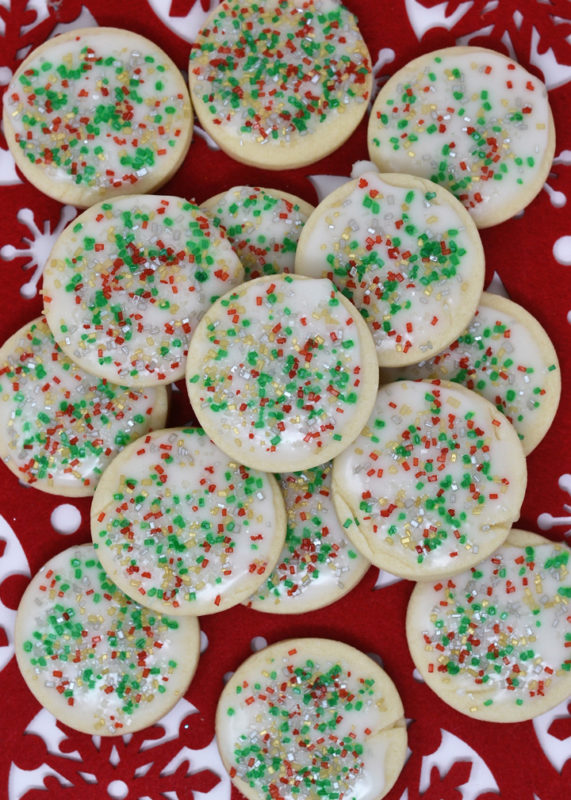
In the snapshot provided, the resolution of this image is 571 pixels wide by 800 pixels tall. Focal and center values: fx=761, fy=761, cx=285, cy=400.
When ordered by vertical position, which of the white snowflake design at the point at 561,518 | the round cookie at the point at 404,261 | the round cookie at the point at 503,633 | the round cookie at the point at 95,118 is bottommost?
the round cookie at the point at 503,633

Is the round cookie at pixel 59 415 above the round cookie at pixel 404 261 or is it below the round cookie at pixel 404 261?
below

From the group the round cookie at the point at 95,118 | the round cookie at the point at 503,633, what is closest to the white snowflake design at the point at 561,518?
the round cookie at the point at 503,633

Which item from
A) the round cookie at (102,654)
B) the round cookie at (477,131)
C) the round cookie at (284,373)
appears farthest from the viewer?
the round cookie at (102,654)

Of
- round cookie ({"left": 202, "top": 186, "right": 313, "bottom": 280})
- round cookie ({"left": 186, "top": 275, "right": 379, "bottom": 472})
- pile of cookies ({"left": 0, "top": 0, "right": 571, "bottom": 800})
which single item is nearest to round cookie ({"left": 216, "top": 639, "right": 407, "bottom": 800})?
pile of cookies ({"left": 0, "top": 0, "right": 571, "bottom": 800})

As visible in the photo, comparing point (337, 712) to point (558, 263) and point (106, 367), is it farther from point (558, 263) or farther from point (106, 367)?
point (558, 263)

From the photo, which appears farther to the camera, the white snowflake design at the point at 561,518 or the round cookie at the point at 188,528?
the white snowflake design at the point at 561,518

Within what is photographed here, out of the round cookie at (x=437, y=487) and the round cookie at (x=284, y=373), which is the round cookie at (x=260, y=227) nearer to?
the round cookie at (x=284, y=373)
